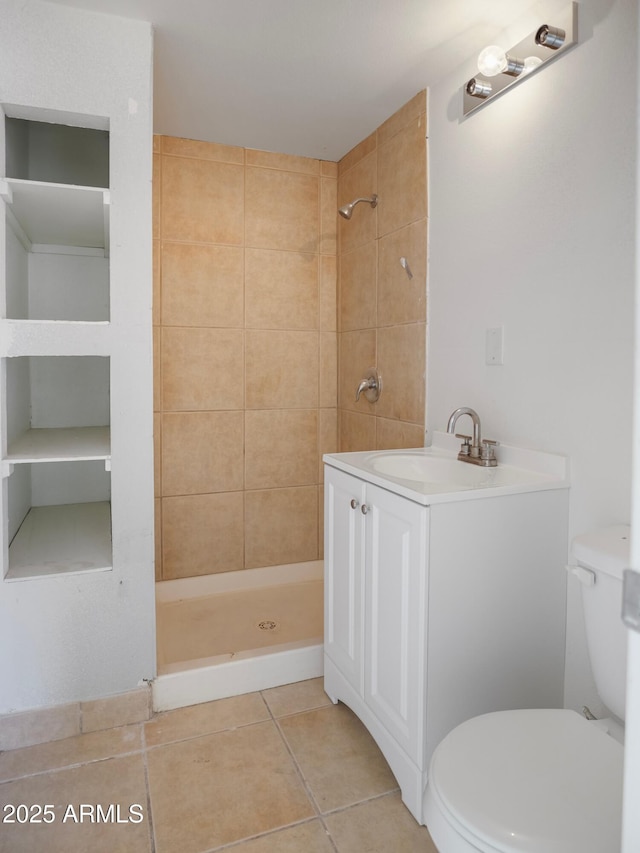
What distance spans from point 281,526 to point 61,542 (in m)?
1.16

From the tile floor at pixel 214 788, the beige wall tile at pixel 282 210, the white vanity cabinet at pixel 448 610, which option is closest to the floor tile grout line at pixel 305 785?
the tile floor at pixel 214 788

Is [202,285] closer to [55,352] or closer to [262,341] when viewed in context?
[262,341]

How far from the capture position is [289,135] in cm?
262

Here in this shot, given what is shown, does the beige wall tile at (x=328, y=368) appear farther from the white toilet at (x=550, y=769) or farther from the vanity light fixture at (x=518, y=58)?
the white toilet at (x=550, y=769)

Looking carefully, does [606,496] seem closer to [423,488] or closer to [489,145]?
[423,488]

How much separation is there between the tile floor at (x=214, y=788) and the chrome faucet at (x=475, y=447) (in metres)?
0.92

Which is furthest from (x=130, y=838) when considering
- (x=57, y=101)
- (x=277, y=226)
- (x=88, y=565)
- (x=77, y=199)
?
(x=277, y=226)

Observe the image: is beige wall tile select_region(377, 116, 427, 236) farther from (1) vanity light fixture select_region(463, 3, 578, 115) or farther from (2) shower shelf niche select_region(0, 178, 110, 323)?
(2) shower shelf niche select_region(0, 178, 110, 323)

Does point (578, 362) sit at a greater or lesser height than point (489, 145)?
lesser

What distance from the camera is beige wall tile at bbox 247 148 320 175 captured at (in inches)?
110

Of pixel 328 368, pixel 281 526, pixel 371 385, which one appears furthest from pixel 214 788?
pixel 328 368

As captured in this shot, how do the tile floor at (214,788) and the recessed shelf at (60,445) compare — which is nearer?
the tile floor at (214,788)

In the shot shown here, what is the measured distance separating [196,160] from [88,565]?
6.09 ft

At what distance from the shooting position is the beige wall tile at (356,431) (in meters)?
2.67
